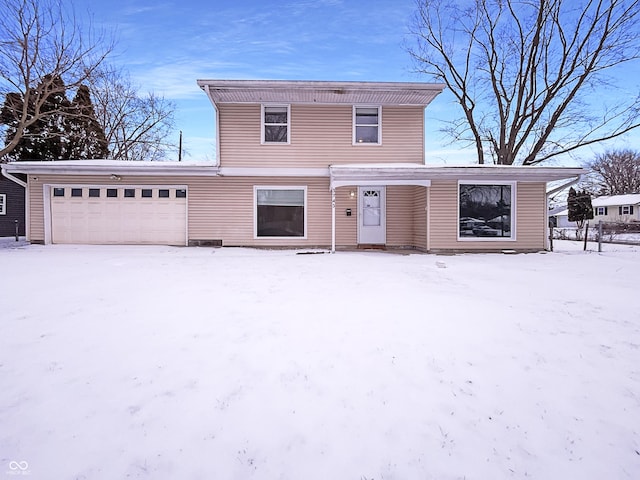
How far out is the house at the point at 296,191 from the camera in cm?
1094

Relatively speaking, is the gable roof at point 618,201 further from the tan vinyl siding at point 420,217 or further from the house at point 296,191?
the tan vinyl siding at point 420,217

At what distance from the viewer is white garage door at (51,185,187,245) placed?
1134 cm

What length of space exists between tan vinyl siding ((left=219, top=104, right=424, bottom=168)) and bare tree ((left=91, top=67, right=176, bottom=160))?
15.4 meters

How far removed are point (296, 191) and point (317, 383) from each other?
951 cm

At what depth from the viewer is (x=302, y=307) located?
446 centimetres

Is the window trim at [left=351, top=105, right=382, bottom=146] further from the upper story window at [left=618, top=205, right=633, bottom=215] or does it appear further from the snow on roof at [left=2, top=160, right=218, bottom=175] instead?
the upper story window at [left=618, top=205, right=633, bottom=215]

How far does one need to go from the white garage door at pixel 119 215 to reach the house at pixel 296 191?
1.3 inches

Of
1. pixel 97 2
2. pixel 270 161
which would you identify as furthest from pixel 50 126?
pixel 270 161

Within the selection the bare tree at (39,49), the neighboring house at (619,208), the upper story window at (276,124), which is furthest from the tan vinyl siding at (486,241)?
the neighboring house at (619,208)

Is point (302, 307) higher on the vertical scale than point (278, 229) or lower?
lower

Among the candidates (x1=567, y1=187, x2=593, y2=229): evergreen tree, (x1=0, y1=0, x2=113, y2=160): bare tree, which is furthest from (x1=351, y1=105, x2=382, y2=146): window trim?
(x1=567, y1=187, x2=593, y2=229): evergreen tree

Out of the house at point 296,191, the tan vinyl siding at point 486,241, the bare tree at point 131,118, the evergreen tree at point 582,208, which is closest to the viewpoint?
the tan vinyl siding at point 486,241

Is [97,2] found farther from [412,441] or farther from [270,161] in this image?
[412,441]

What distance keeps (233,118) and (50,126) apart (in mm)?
15869
